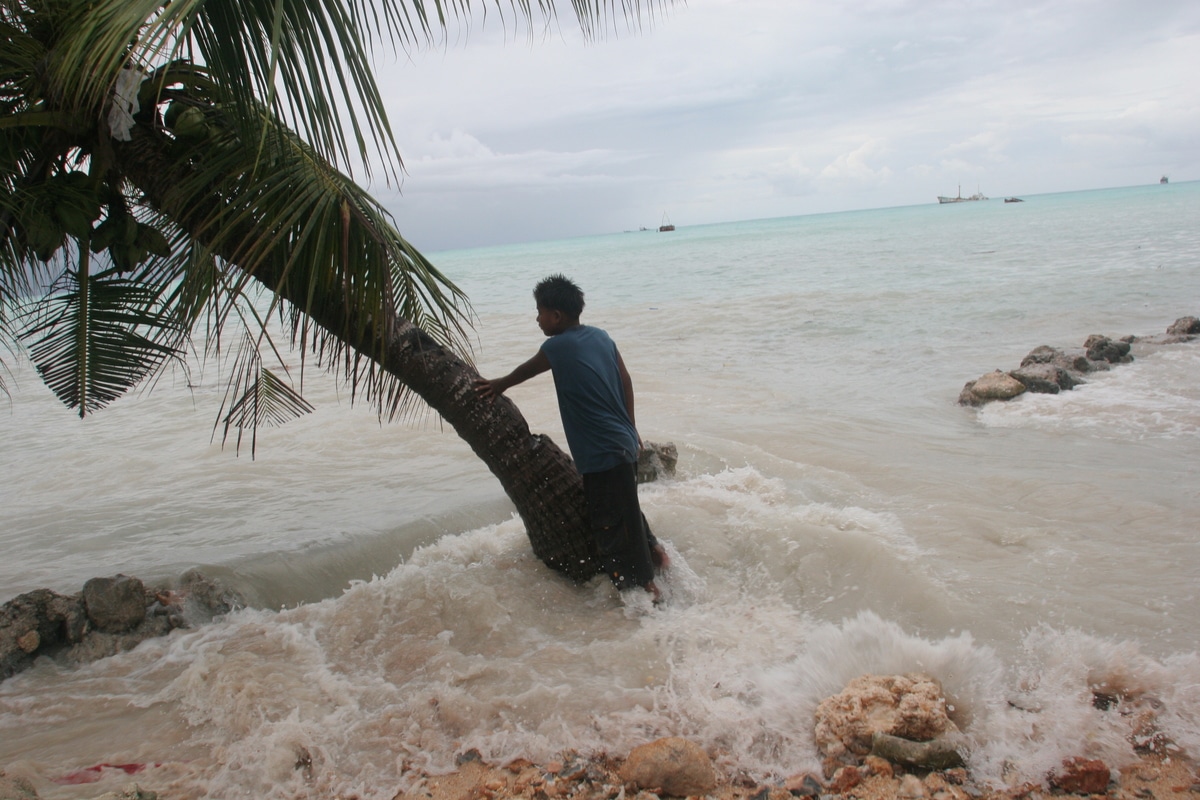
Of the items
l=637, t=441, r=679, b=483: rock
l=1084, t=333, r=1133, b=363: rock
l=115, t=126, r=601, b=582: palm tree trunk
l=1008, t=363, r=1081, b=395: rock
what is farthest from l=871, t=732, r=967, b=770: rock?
l=1084, t=333, r=1133, b=363: rock

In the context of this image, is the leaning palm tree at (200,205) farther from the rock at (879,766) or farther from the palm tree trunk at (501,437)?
the rock at (879,766)

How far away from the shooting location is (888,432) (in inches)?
326

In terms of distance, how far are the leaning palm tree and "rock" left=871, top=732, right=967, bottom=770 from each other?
241 cm

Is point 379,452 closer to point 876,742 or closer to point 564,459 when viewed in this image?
point 564,459

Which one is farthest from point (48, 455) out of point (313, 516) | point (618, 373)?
point (618, 373)

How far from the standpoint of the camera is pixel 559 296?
433 cm

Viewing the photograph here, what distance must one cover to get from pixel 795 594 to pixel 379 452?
5.29 metres

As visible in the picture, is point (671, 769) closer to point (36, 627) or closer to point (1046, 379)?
point (36, 627)

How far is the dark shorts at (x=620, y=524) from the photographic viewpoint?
14.6 ft

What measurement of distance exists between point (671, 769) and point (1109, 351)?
413 inches

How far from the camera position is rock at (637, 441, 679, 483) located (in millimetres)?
6762

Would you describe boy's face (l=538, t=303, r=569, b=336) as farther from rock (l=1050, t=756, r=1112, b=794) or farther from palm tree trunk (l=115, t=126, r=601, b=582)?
rock (l=1050, t=756, r=1112, b=794)

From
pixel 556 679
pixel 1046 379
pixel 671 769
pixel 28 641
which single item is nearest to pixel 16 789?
pixel 28 641

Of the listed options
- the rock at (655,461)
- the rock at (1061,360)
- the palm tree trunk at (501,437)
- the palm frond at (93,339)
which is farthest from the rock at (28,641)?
the rock at (1061,360)
